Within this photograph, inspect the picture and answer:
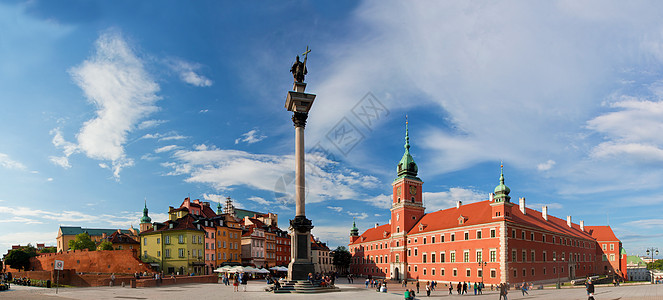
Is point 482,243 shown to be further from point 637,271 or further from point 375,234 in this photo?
point 637,271

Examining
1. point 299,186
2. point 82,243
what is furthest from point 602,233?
point 82,243

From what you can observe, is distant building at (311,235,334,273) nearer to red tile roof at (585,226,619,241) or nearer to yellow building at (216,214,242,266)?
yellow building at (216,214,242,266)

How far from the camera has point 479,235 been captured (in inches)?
2694

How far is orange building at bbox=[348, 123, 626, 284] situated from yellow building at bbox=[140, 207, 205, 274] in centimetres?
4038

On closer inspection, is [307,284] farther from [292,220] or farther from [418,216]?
[418,216]

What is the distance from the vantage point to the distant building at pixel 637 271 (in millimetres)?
165087

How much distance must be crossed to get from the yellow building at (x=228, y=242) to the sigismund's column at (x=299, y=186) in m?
40.6

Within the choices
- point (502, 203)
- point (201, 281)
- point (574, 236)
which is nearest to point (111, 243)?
point (201, 281)

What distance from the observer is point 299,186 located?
3841cm

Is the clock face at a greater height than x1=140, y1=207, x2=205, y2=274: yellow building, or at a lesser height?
greater

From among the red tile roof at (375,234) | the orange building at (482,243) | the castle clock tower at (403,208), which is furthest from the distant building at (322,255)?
the castle clock tower at (403,208)

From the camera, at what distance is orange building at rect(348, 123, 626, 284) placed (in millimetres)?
65062

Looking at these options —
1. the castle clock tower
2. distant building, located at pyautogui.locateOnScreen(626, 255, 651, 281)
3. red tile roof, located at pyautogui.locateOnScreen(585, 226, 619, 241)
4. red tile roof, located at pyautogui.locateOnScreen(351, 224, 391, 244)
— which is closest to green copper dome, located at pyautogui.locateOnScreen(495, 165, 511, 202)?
the castle clock tower

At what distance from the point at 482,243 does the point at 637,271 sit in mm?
146951
